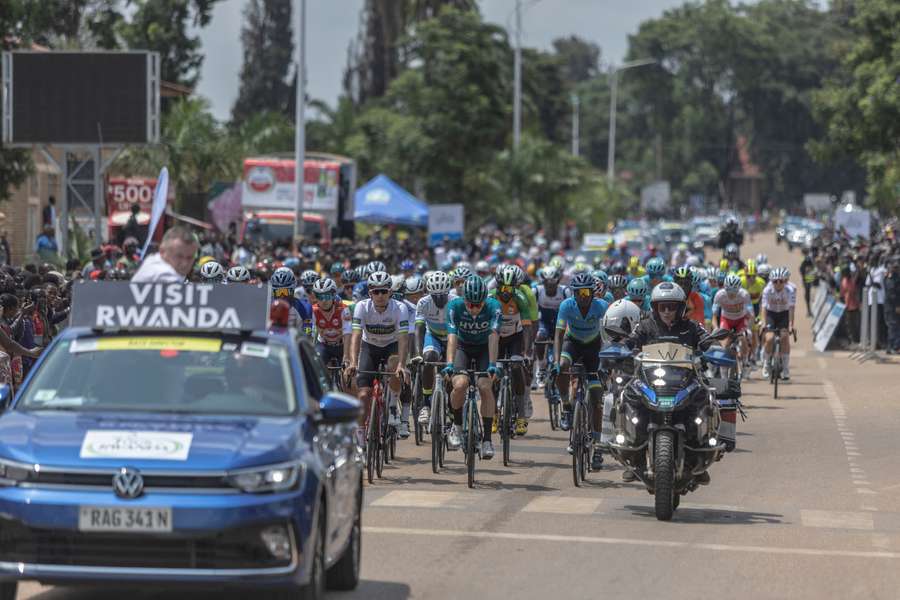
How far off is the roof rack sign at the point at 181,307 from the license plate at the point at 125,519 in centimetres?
156

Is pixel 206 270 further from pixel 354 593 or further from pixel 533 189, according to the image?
pixel 533 189

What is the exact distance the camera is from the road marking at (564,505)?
1370 centimetres

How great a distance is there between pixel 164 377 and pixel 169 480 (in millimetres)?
1117

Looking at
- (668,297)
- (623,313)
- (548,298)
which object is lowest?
(548,298)

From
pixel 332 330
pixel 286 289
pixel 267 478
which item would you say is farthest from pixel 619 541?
pixel 286 289

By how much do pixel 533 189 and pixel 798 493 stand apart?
49171 millimetres

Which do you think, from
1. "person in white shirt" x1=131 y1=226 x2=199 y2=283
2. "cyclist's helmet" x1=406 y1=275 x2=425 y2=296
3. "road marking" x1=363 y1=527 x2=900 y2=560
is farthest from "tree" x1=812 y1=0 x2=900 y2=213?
"person in white shirt" x1=131 y1=226 x2=199 y2=283

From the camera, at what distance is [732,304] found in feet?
77.5

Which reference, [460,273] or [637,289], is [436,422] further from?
[460,273]

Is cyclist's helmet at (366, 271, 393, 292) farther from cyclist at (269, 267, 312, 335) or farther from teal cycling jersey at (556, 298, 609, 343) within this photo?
teal cycling jersey at (556, 298, 609, 343)

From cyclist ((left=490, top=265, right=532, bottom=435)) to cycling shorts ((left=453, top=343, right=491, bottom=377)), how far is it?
4.76 ft

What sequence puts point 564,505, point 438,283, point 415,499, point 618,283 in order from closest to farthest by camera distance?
1. point 564,505
2. point 415,499
3. point 438,283
4. point 618,283

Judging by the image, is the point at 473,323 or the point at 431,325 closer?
the point at 473,323

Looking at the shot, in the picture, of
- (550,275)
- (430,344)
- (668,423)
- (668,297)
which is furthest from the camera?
(550,275)
